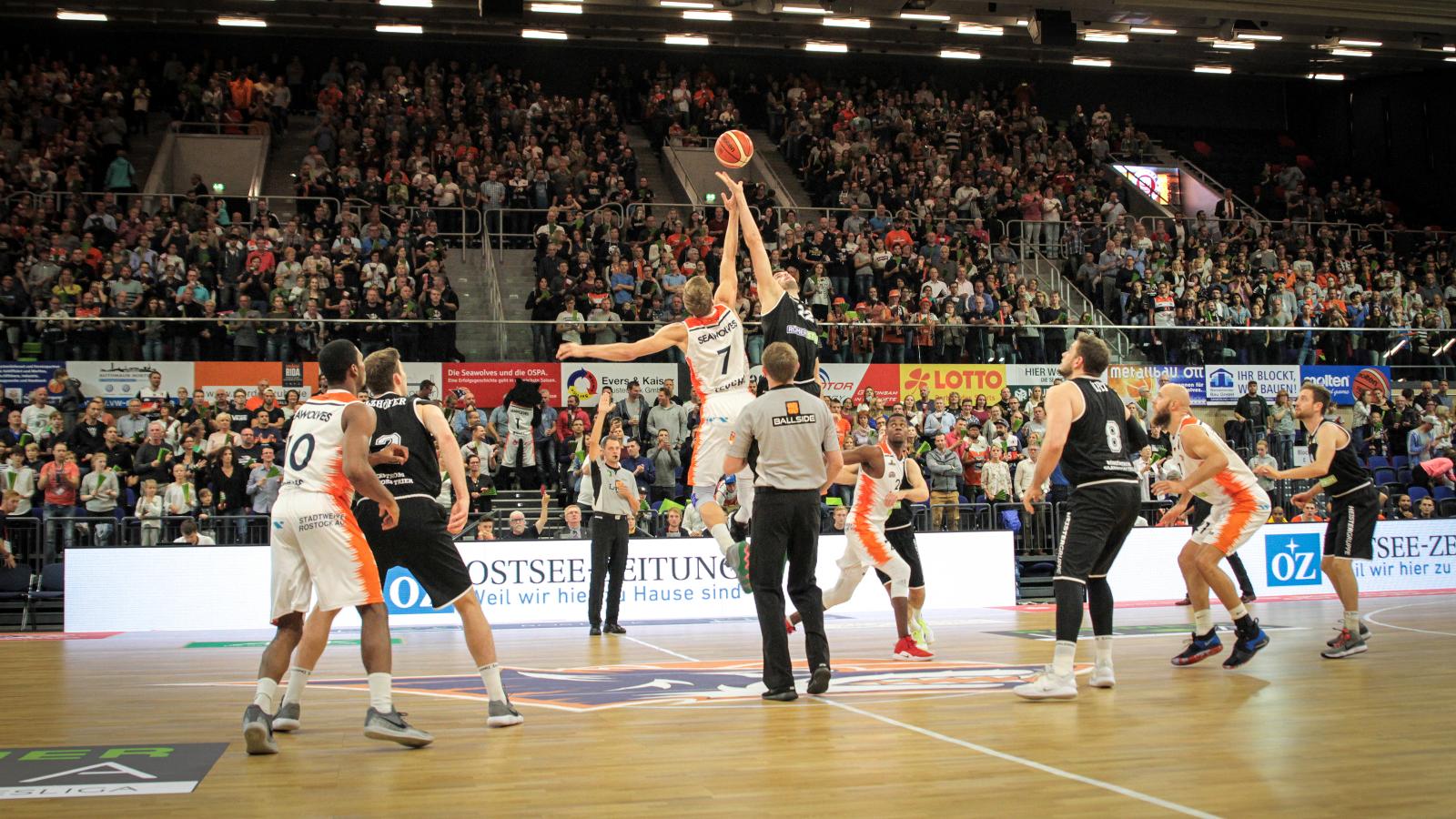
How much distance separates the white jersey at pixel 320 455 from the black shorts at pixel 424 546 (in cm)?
43

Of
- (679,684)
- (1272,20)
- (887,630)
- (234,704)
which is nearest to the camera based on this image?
(234,704)

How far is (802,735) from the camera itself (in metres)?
6.54

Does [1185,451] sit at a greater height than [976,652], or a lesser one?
greater

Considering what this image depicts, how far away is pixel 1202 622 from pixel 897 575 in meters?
2.52

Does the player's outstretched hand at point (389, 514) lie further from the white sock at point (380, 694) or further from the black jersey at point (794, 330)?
the black jersey at point (794, 330)

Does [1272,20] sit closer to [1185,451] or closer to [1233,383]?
[1233,383]

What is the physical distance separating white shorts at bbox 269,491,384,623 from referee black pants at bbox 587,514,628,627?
703 centimetres

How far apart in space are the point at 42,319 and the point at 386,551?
15156 mm

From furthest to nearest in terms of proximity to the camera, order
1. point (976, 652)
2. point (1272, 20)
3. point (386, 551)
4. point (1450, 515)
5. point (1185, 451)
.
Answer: point (1272, 20) → point (1450, 515) → point (976, 652) → point (1185, 451) → point (386, 551)

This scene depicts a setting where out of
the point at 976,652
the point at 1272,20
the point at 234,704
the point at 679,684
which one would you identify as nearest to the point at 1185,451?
the point at 976,652

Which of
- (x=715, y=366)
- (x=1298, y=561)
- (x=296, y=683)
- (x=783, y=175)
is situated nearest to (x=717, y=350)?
(x=715, y=366)

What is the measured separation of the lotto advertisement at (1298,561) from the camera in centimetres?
1883

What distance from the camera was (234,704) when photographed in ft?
27.2

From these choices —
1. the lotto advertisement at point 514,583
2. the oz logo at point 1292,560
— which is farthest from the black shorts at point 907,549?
the oz logo at point 1292,560
